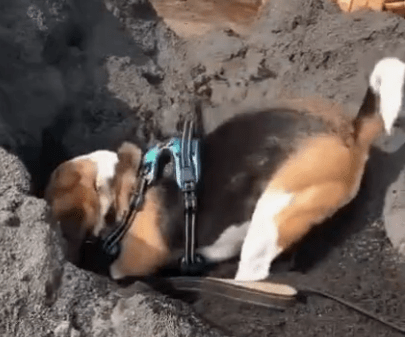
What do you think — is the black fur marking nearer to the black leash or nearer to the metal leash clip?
the metal leash clip

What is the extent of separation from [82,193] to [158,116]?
1.77 feet

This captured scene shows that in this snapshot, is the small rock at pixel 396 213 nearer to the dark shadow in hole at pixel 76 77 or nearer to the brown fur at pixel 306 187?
the brown fur at pixel 306 187

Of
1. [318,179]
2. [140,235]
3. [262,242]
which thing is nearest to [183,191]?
[140,235]

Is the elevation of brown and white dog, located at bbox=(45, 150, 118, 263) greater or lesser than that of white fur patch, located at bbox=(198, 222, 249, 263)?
greater

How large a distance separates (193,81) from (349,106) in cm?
63

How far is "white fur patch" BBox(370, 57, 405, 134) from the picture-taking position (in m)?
2.65

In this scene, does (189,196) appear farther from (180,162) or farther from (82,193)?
(82,193)

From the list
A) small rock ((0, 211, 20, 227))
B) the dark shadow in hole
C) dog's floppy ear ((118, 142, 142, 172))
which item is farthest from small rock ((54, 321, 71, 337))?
dog's floppy ear ((118, 142, 142, 172))

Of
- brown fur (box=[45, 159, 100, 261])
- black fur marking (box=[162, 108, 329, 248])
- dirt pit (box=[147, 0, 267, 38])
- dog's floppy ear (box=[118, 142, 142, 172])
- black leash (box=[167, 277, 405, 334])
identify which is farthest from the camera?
dirt pit (box=[147, 0, 267, 38])

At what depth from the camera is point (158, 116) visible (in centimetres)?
305

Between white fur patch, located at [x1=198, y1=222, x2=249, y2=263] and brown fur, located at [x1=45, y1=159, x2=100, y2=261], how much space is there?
1.21 feet

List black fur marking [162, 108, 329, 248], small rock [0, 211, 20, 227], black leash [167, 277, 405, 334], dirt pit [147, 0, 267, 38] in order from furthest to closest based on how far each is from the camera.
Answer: dirt pit [147, 0, 267, 38] < black fur marking [162, 108, 329, 248] < black leash [167, 277, 405, 334] < small rock [0, 211, 20, 227]

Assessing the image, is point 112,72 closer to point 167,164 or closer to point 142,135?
point 142,135

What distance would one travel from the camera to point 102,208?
104 inches
